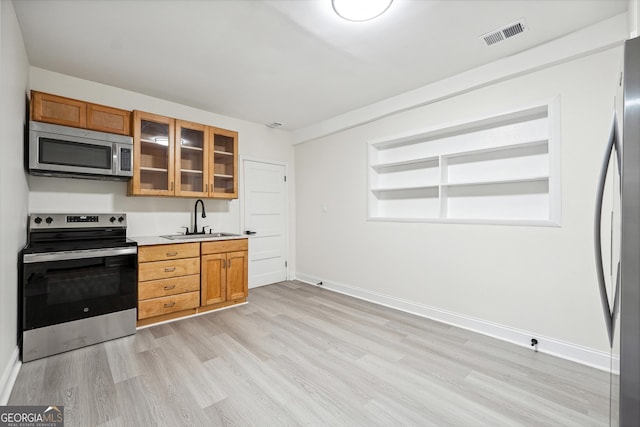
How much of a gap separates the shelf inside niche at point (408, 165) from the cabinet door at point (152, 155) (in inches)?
99.0

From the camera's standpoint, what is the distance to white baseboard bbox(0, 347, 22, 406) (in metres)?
1.79

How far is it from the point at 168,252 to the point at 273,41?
2.31m

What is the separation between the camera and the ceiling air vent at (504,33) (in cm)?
221

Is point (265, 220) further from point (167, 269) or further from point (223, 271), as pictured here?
point (167, 269)

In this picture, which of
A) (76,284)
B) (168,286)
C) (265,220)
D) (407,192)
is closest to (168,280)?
(168,286)

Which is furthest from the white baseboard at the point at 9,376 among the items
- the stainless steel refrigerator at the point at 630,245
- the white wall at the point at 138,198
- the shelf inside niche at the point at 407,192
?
the shelf inside niche at the point at 407,192

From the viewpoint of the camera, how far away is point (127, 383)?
2.01 m

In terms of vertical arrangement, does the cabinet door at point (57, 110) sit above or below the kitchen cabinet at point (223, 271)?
above

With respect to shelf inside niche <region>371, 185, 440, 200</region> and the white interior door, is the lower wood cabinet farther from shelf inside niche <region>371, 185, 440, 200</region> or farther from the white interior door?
shelf inside niche <region>371, 185, 440, 200</region>

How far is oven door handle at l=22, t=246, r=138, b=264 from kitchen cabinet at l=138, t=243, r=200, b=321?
154 mm

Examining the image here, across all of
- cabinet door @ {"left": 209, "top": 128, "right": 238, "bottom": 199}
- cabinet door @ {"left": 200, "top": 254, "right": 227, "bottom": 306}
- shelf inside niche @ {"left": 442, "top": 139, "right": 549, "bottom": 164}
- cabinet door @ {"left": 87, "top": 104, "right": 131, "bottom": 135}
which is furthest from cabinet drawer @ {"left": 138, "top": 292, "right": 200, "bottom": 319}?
shelf inside niche @ {"left": 442, "top": 139, "right": 549, "bottom": 164}

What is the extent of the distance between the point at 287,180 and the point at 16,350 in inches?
145

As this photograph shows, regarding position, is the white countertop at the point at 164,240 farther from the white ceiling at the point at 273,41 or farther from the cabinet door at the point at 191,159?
the white ceiling at the point at 273,41

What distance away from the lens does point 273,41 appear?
2.44 m
